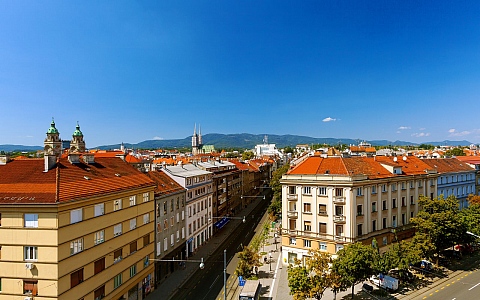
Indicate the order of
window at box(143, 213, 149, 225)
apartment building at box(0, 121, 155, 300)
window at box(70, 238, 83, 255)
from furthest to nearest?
window at box(143, 213, 149, 225) < window at box(70, 238, 83, 255) < apartment building at box(0, 121, 155, 300)

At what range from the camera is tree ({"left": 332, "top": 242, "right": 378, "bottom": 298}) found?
3981 cm

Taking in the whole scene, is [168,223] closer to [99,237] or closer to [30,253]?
[99,237]

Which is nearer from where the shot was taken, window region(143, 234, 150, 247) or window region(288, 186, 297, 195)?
window region(143, 234, 150, 247)

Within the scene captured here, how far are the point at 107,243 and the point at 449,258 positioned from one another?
56.2 metres

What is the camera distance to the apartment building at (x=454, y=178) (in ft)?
242

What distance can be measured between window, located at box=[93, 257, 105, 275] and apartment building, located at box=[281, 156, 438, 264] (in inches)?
1185

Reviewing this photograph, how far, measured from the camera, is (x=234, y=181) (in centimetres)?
10225

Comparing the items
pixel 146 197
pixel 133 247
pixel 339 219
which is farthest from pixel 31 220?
pixel 339 219

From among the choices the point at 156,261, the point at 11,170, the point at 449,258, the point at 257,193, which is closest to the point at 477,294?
the point at 449,258

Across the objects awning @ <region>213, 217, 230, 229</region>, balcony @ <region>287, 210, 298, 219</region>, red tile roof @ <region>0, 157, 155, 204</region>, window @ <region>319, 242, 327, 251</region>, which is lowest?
awning @ <region>213, 217, 230, 229</region>

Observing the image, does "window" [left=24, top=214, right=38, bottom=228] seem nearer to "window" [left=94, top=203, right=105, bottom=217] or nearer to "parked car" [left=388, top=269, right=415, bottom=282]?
"window" [left=94, top=203, right=105, bottom=217]

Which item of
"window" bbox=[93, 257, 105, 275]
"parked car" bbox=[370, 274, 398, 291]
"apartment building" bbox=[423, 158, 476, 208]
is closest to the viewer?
"window" bbox=[93, 257, 105, 275]

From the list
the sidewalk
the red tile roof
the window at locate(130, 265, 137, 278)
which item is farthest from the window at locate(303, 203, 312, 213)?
the red tile roof

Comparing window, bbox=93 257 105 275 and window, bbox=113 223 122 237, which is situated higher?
window, bbox=113 223 122 237
